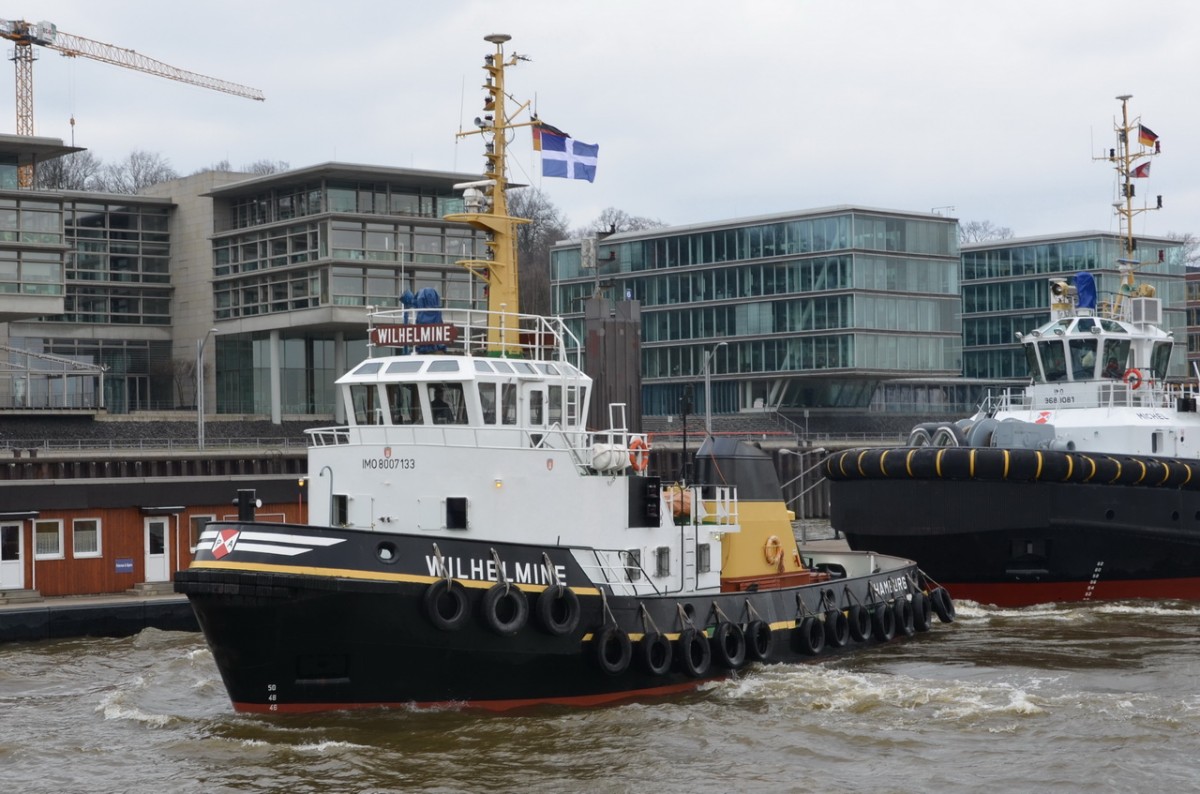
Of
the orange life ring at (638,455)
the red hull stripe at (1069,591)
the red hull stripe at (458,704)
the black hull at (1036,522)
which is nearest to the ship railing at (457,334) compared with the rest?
the orange life ring at (638,455)

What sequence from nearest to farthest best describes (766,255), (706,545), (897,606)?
(706,545) → (897,606) → (766,255)

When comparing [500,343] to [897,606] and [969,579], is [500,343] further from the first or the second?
[969,579]

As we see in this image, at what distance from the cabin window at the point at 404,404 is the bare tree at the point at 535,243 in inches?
2040

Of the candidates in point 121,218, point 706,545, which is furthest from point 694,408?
point 706,545

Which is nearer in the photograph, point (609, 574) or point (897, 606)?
point (609, 574)

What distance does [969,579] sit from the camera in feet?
86.5

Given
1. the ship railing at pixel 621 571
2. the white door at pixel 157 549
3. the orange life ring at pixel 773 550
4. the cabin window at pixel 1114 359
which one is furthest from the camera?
the cabin window at pixel 1114 359

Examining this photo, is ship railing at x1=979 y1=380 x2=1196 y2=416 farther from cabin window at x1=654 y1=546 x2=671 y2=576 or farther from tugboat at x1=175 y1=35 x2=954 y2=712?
cabin window at x1=654 y1=546 x2=671 y2=576

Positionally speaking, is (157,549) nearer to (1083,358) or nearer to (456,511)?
(456,511)

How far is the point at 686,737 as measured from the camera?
52.0 ft

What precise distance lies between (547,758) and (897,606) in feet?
29.9

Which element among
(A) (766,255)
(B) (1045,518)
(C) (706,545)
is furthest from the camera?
(A) (766,255)

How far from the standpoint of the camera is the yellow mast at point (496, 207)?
19.0m

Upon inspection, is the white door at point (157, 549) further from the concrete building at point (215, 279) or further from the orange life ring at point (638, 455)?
the concrete building at point (215, 279)
